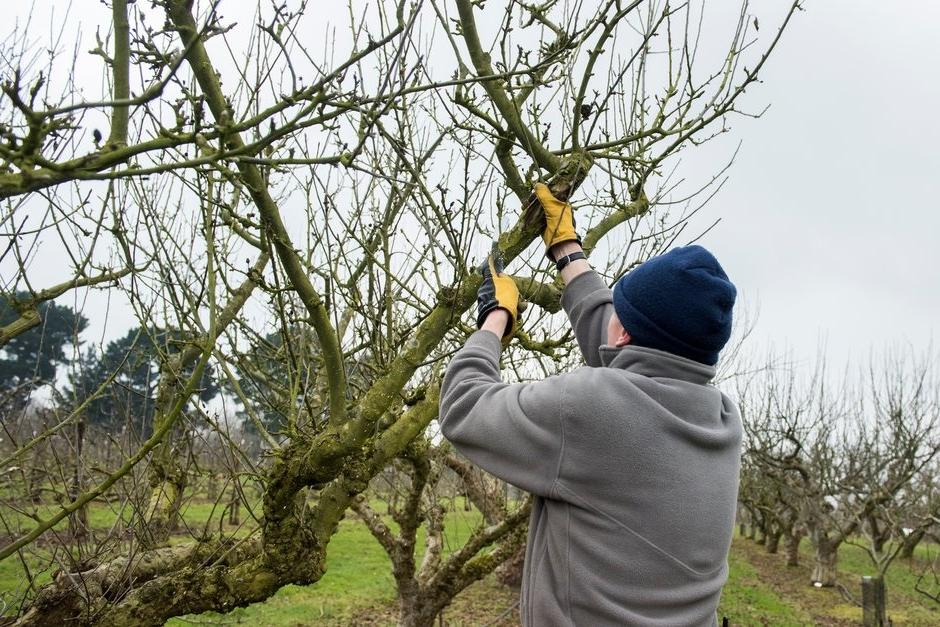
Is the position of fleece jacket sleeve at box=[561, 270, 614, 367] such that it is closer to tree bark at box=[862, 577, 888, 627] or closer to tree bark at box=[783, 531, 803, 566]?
Answer: tree bark at box=[862, 577, 888, 627]

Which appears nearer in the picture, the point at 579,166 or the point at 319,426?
the point at 579,166

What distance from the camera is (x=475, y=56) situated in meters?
3.04

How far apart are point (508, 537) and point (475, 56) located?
4.35m

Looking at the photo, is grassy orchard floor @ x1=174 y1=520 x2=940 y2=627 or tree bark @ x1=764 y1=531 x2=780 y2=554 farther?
tree bark @ x1=764 y1=531 x2=780 y2=554

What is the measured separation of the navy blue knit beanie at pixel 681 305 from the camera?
1.73 metres

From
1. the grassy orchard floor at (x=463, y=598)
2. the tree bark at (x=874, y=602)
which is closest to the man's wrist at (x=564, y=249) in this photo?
the grassy orchard floor at (x=463, y=598)

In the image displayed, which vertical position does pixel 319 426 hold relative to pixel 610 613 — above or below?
above

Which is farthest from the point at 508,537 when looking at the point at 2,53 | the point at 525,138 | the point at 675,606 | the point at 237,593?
the point at 2,53

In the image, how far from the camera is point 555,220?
2451mm

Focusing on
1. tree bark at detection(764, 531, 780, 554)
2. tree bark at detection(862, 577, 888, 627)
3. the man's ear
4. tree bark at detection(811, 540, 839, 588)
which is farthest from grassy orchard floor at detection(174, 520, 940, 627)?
the man's ear

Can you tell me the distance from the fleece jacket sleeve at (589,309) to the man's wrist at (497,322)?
0.93 ft

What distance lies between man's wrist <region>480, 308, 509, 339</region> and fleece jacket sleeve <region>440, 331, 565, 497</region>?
17 cm

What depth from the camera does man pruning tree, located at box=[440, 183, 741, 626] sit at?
1.66m

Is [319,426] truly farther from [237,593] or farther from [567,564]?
[567,564]
